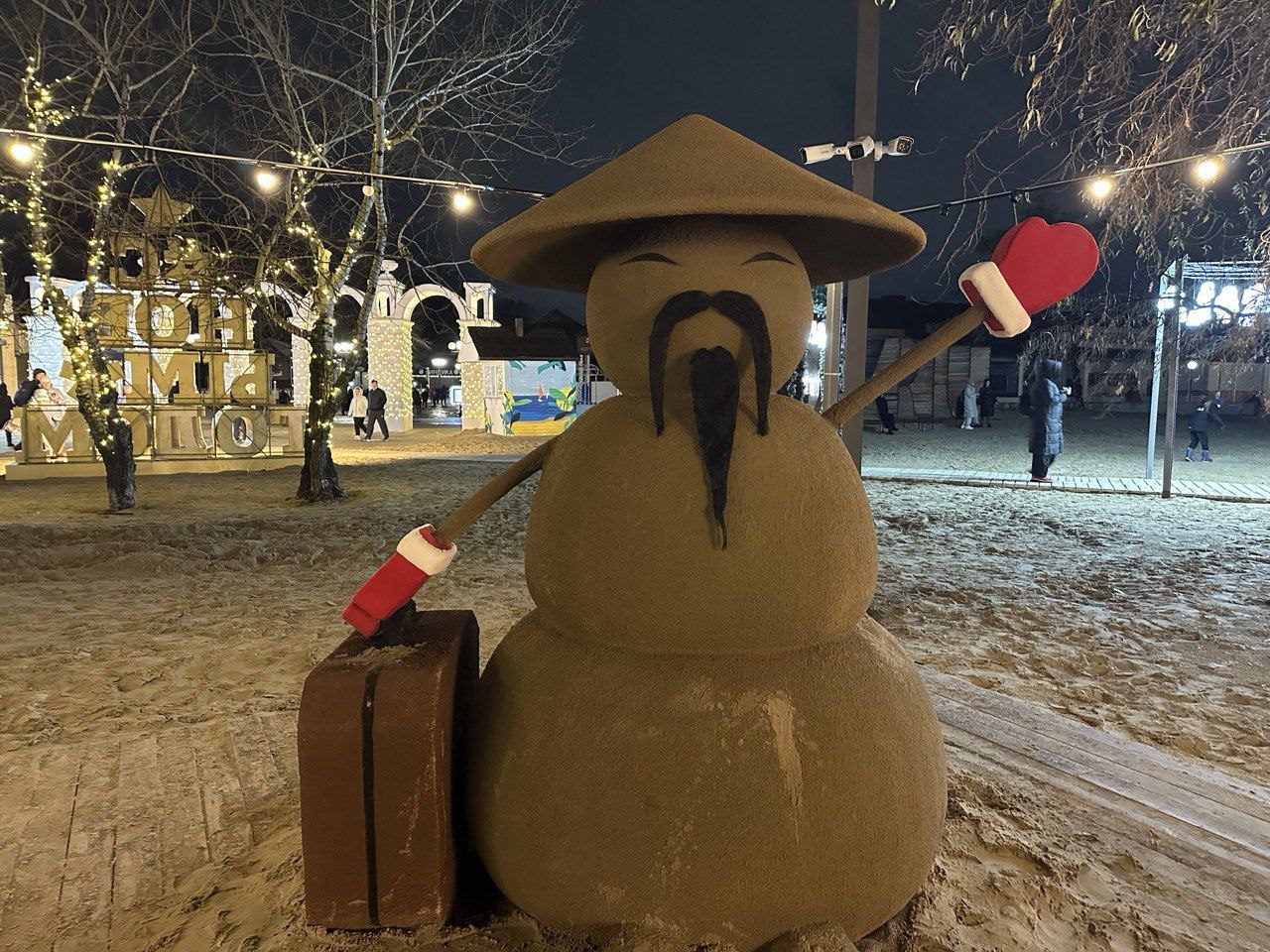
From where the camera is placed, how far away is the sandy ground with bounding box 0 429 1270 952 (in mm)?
2055

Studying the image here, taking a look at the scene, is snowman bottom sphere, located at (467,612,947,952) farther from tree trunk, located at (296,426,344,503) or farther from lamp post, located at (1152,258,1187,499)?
lamp post, located at (1152,258,1187,499)

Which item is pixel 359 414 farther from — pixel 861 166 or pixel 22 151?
pixel 861 166

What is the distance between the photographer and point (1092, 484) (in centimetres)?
1151

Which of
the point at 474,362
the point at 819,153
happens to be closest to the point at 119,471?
the point at 819,153

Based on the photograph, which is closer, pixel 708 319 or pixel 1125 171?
pixel 708 319

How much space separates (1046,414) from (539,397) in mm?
15748

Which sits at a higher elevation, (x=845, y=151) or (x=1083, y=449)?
(x=845, y=151)

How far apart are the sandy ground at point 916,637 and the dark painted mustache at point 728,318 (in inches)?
55.7

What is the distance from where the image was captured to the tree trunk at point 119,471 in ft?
30.3

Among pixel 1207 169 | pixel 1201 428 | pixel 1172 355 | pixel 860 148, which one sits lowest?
pixel 1201 428

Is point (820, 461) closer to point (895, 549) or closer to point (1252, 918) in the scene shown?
point (1252, 918)

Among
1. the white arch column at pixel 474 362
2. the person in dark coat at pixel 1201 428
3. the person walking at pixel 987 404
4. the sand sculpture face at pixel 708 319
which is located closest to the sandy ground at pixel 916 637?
the sand sculpture face at pixel 708 319

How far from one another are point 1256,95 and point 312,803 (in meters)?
6.20

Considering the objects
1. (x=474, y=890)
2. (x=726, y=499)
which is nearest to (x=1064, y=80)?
(x=726, y=499)
